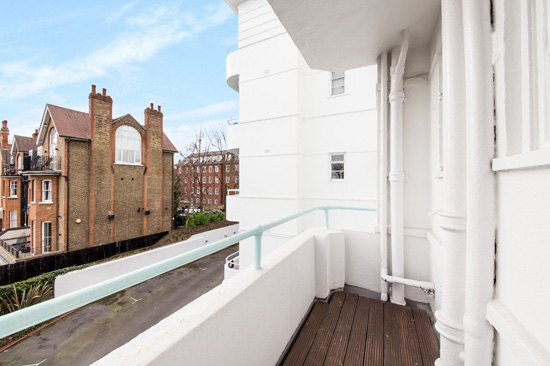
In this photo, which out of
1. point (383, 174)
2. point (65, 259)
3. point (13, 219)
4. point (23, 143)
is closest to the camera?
point (383, 174)

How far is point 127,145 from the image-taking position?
1481 centimetres

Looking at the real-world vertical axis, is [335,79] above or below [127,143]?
above

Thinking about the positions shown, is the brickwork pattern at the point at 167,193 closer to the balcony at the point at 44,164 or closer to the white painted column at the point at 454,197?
the balcony at the point at 44,164

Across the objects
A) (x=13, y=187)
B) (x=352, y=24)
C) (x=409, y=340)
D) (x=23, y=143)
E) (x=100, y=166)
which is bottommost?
(x=409, y=340)

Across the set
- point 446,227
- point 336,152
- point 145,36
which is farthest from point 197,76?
point 446,227

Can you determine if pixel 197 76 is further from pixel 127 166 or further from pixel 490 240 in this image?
pixel 490 240

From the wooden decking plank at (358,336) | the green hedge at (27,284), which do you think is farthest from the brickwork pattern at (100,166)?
the wooden decking plank at (358,336)

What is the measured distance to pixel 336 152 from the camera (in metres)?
7.96

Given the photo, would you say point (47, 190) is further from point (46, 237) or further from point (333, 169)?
point (333, 169)

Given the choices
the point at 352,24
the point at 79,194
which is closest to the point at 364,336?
the point at 352,24

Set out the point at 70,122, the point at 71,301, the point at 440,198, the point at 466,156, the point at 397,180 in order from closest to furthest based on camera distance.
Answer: the point at 71,301 → the point at 466,156 → the point at 440,198 → the point at 397,180 → the point at 70,122

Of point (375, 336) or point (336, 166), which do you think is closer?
point (375, 336)

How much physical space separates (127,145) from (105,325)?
440 inches

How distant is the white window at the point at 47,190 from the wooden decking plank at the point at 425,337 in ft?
56.4
